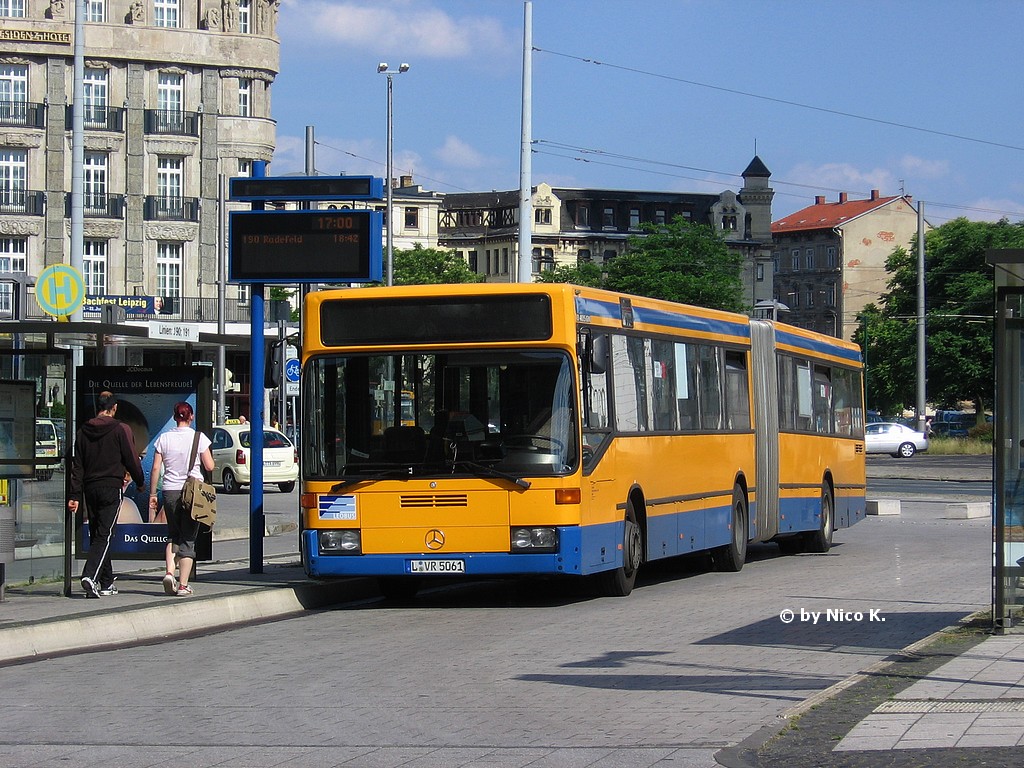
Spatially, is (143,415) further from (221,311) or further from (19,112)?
(19,112)

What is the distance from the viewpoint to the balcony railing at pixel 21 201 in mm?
66875

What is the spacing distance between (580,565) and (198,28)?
56.8 metres

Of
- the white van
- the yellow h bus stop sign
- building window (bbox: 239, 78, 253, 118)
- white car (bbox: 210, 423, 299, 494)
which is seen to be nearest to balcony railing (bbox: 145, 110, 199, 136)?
building window (bbox: 239, 78, 253, 118)

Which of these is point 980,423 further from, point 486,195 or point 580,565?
point 580,565

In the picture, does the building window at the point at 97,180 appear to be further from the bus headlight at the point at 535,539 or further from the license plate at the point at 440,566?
the bus headlight at the point at 535,539

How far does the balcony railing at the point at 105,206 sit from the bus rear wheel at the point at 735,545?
1991 inches

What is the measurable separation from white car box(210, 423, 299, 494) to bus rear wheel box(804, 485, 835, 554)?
1846 centimetres

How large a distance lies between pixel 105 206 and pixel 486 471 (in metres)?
55.2

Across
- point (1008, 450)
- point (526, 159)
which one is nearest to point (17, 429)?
point (1008, 450)

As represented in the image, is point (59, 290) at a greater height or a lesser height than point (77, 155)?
lesser

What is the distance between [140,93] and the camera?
67875mm

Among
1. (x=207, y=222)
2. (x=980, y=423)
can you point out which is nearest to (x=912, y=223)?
(x=980, y=423)

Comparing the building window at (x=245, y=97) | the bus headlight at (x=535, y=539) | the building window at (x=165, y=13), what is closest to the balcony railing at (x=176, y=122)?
the building window at (x=245, y=97)

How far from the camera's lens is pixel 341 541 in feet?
51.7
